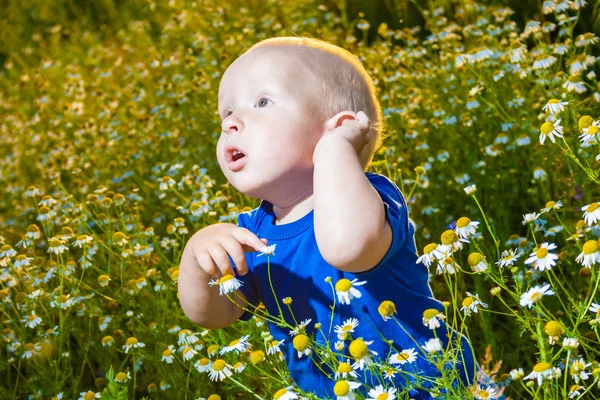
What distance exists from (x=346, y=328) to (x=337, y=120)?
0.46 metres

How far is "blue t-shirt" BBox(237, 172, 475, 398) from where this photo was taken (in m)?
1.80

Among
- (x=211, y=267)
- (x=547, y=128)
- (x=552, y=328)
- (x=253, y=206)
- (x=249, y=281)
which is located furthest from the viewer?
(x=253, y=206)

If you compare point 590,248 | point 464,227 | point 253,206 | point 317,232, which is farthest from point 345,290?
point 253,206

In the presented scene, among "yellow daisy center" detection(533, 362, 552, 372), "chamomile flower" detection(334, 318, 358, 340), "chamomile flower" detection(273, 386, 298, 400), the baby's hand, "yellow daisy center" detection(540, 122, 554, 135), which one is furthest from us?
"yellow daisy center" detection(540, 122, 554, 135)

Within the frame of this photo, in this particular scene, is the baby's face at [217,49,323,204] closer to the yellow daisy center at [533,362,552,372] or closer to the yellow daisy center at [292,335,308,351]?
the yellow daisy center at [292,335,308,351]

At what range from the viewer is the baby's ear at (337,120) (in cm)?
179

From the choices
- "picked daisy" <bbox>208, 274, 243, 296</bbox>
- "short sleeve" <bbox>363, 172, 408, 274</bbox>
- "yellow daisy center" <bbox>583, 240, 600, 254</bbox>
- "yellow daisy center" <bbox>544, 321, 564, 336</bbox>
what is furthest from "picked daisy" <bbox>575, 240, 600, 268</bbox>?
"picked daisy" <bbox>208, 274, 243, 296</bbox>

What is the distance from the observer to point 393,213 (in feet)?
5.58

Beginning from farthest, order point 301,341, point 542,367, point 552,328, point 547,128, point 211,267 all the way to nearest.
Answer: point 547,128 → point 211,267 → point 301,341 → point 552,328 → point 542,367

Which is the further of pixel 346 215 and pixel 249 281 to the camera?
pixel 249 281

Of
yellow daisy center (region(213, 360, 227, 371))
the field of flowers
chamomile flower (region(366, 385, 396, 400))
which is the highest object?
chamomile flower (region(366, 385, 396, 400))

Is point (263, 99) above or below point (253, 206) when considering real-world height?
above

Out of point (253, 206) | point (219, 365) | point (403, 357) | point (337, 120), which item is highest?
point (337, 120)

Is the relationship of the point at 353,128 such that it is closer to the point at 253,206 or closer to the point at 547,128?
the point at 547,128
